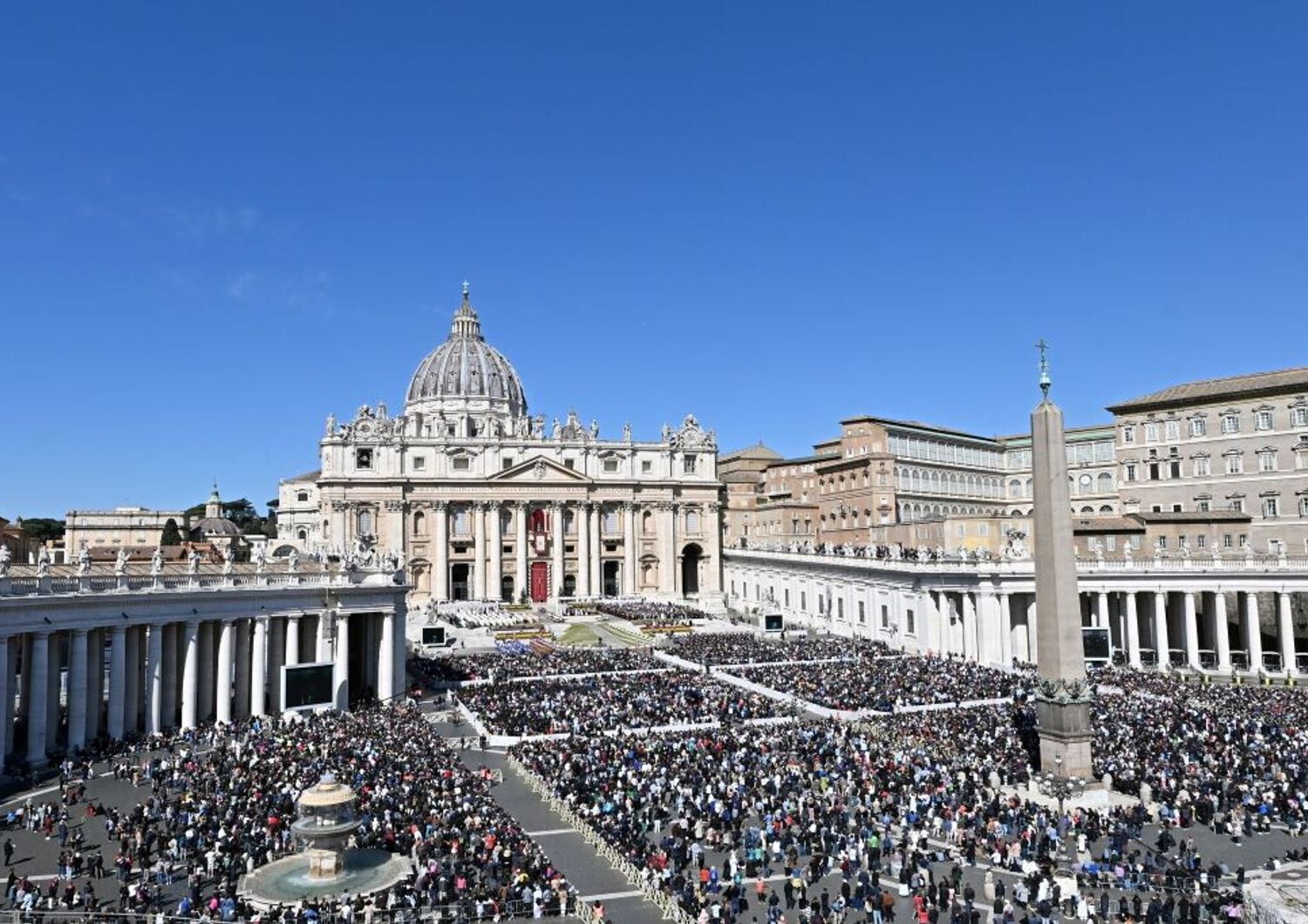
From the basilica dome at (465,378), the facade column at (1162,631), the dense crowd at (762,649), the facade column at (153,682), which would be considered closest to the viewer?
the facade column at (153,682)

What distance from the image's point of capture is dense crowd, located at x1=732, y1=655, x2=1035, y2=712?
1452 inches

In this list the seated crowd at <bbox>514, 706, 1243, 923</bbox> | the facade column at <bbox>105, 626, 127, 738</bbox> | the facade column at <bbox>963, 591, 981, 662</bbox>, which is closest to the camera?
the seated crowd at <bbox>514, 706, 1243, 923</bbox>

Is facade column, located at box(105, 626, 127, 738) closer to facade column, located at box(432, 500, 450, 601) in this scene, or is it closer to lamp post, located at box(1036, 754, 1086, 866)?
lamp post, located at box(1036, 754, 1086, 866)

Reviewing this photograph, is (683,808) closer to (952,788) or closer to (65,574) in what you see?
(952,788)

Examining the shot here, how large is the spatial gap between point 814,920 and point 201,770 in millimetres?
18969

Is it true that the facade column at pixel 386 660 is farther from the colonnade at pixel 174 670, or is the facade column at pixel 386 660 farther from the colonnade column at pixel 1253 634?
the colonnade column at pixel 1253 634

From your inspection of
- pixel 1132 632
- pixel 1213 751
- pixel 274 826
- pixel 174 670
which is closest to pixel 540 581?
pixel 1132 632

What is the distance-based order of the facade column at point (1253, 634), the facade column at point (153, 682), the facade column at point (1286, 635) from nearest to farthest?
the facade column at point (153, 682), the facade column at point (1286, 635), the facade column at point (1253, 634)

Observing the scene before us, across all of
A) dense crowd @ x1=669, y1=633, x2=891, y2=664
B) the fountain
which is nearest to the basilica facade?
dense crowd @ x1=669, y1=633, x2=891, y2=664

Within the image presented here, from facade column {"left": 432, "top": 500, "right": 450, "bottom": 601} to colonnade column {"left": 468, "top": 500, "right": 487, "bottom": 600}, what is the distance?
8.11ft

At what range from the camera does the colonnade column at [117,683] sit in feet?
107

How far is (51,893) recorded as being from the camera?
19031mm

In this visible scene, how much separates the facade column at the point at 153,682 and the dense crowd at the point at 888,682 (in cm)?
2326

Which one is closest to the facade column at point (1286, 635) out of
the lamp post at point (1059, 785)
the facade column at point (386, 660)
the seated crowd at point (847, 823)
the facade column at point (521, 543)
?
the seated crowd at point (847, 823)
